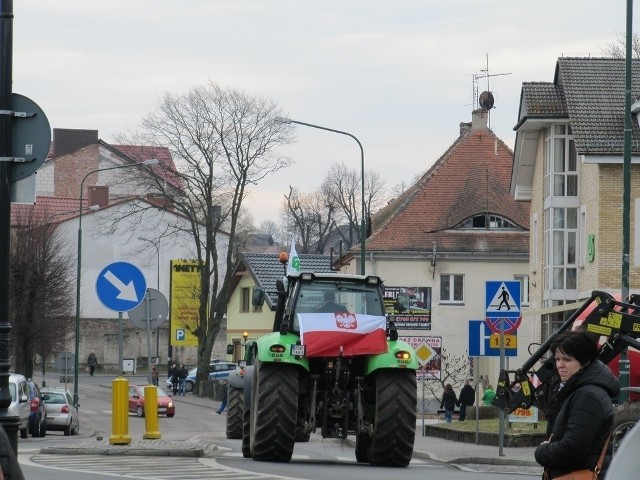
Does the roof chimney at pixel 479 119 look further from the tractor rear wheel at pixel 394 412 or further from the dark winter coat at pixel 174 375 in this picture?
the tractor rear wheel at pixel 394 412

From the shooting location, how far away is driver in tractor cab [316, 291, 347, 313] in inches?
818

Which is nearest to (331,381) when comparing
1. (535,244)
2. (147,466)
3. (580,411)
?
(147,466)

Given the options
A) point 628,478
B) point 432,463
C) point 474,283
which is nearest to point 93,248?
point 474,283

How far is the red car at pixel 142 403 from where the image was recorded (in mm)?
55312

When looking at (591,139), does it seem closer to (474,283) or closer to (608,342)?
(474,283)

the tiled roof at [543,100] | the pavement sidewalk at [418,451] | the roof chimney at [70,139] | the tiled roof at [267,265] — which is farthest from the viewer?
the roof chimney at [70,139]

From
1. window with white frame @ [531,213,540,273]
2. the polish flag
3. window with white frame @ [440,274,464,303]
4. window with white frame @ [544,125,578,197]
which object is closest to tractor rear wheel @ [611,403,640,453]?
the polish flag

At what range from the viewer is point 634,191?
45.0 metres

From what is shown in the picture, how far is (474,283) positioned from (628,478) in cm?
6116

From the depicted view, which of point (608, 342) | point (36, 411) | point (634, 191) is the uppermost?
point (634, 191)

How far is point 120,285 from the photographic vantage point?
21031 millimetres

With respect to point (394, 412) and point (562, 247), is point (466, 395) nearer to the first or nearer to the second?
point (562, 247)

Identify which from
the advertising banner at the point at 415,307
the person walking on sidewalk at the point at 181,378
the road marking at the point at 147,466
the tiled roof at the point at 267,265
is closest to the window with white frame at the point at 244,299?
the tiled roof at the point at 267,265

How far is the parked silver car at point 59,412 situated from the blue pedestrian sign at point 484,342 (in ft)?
56.2
